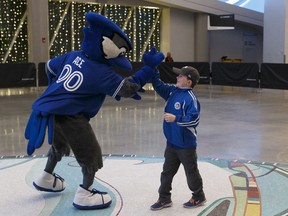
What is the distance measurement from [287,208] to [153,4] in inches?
876

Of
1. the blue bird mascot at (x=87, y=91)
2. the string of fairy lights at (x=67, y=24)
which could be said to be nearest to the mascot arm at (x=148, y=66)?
the blue bird mascot at (x=87, y=91)

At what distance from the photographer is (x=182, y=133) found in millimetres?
4414

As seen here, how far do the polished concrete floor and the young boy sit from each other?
2491 mm

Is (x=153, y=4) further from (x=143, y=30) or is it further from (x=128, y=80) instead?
(x=128, y=80)

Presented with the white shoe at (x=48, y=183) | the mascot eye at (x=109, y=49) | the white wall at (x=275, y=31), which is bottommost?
the white shoe at (x=48, y=183)

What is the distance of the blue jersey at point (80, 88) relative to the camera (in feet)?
14.4

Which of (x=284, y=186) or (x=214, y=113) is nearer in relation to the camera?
(x=284, y=186)

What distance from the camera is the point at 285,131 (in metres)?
9.14

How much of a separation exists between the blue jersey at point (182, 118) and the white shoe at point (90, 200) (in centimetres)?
84

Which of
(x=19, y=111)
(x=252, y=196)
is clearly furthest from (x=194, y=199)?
(x=19, y=111)

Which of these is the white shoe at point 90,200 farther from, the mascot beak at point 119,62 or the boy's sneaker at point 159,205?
the mascot beak at point 119,62

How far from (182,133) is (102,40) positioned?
1.13m

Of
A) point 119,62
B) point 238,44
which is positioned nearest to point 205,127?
point 119,62

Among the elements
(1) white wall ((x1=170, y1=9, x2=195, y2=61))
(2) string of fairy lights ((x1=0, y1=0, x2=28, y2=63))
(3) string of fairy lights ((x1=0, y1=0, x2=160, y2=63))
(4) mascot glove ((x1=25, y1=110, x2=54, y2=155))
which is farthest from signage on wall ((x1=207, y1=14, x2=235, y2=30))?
(4) mascot glove ((x1=25, y1=110, x2=54, y2=155))
